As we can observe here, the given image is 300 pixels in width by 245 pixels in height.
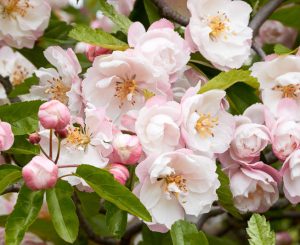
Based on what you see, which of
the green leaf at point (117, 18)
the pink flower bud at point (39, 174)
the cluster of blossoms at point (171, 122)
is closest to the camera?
the pink flower bud at point (39, 174)

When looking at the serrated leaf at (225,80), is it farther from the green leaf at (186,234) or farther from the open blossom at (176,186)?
the green leaf at (186,234)

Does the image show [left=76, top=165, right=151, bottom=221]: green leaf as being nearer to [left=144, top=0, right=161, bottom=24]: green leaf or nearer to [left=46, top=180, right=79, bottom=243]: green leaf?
[left=46, top=180, right=79, bottom=243]: green leaf

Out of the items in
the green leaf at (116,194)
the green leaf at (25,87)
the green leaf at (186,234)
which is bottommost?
the green leaf at (25,87)

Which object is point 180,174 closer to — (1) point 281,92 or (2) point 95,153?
(2) point 95,153

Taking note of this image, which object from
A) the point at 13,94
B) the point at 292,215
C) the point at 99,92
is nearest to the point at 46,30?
the point at 13,94

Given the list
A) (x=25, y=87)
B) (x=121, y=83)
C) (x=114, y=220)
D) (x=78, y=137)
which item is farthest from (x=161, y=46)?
(x=25, y=87)

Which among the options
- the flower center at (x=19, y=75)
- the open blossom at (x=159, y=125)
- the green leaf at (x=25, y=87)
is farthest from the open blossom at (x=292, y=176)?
the flower center at (x=19, y=75)

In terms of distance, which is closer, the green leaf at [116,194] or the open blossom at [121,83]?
the green leaf at [116,194]
